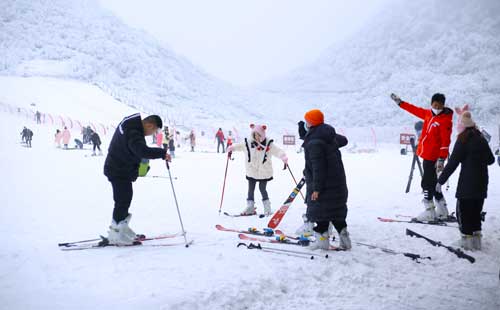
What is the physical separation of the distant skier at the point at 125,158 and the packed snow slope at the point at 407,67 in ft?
150

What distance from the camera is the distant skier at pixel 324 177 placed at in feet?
13.3

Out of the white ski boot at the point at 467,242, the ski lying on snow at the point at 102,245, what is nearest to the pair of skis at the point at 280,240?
the white ski boot at the point at 467,242

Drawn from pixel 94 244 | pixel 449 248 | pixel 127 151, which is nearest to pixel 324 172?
pixel 449 248

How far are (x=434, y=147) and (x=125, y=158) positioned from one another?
446 cm

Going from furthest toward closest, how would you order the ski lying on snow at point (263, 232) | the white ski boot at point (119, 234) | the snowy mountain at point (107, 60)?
the snowy mountain at point (107, 60), the ski lying on snow at point (263, 232), the white ski boot at point (119, 234)

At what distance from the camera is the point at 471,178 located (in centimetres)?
428

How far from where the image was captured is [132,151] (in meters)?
4.11

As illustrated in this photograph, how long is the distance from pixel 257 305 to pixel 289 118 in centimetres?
5303

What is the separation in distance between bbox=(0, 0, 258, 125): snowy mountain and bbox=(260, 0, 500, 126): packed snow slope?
15.4 m

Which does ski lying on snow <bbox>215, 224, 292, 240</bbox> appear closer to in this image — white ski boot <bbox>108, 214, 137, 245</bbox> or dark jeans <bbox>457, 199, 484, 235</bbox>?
white ski boot <bbox>108, 214, 137, 245</bbox>

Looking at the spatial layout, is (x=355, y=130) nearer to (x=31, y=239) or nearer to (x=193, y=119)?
(x=193, y=119)

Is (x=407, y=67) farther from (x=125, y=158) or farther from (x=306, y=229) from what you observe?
(x=125, y=158)

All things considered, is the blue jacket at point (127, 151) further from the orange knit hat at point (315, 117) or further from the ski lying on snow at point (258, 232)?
the orange knit hat at point (315, 117)

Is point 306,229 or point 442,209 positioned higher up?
point 442,209
